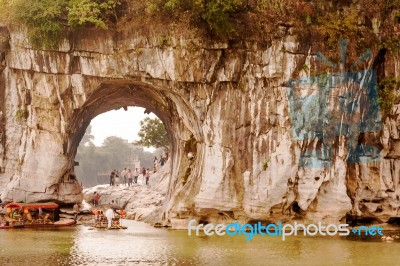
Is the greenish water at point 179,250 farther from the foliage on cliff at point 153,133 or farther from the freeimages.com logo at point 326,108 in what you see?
the foliage on cliff at point 153,133

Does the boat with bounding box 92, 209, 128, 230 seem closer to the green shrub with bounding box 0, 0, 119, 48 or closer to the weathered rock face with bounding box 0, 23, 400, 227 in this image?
the weathered rock face with bounding box 0, 23, 400, 227

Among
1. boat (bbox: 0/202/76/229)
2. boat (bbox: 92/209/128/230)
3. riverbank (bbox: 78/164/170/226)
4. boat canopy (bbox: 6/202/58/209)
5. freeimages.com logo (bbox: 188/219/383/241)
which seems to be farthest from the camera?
riverbank (bbox: 78/164/170/226)

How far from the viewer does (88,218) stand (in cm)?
2569

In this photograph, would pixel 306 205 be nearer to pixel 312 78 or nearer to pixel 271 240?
pixel 271 240

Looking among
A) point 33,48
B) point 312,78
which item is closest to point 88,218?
point 33,48

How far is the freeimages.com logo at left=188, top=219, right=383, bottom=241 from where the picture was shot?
19.8 meters

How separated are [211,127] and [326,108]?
4548 millimetres

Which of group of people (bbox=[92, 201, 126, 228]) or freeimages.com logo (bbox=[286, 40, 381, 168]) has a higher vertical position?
freeimages.com logo (bbox=[286, 40, 381, 168])

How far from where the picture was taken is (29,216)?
2148cm

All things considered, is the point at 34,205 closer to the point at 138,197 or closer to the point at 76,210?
the point at 76,210

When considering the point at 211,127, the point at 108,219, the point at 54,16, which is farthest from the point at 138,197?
the point at 54,16

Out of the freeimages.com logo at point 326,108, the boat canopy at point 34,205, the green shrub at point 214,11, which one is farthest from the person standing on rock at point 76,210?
the freeimages.com logo at point 326,108

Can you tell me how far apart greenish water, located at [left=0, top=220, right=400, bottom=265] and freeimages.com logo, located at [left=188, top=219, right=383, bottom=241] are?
1.40m

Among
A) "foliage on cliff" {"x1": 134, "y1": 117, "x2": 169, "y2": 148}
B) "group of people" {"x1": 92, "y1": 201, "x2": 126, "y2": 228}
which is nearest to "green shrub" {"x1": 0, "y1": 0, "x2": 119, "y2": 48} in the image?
"group of people" {"x1": 92, "y1": 201, "x2": 126, "y2": 228}
